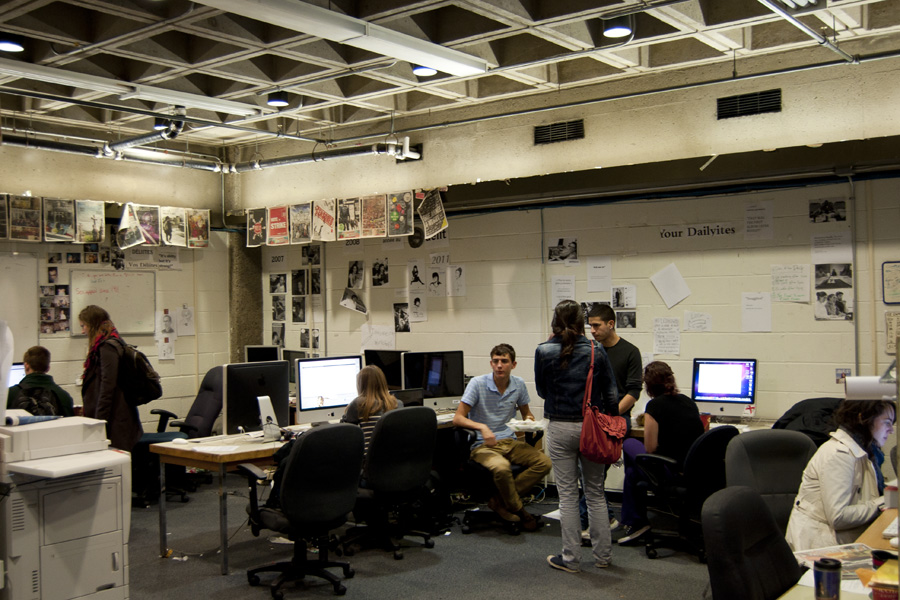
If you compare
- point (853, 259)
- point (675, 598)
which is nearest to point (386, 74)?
point (853, 259)

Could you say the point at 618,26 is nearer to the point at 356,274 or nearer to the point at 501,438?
the point at 501,438

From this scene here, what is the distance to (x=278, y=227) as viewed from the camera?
7.90 metres

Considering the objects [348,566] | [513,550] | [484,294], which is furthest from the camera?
[484,294]

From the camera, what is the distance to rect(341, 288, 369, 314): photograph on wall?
7.80m

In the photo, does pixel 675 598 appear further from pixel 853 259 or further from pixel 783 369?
pixel 853 259

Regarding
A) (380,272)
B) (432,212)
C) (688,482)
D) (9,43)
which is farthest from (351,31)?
(380,272)

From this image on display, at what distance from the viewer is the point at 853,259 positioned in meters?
5.28

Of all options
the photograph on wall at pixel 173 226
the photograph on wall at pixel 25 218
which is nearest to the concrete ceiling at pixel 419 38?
the photograph on wall at pixel 25 218

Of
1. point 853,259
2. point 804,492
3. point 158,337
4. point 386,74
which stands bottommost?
point 804,492

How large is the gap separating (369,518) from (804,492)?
2916mm

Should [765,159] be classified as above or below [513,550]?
above

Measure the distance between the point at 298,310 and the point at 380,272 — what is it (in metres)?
1.19

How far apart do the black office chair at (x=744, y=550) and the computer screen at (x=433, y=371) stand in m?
3.91

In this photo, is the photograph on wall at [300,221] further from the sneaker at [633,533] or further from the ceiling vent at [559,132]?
the sneaker at [633,533]
